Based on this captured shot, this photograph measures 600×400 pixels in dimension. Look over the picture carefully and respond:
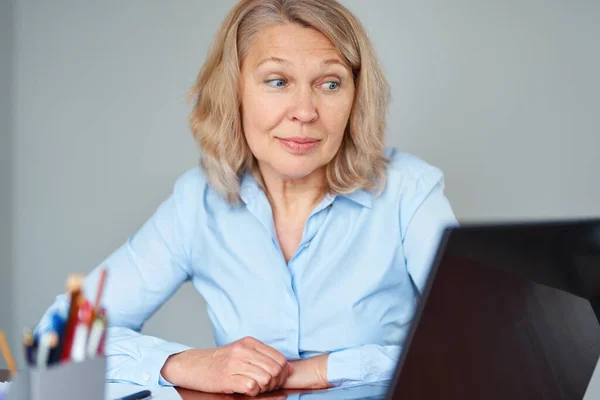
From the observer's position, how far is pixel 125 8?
2.68m

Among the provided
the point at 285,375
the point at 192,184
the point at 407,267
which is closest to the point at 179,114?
the point at 192,184

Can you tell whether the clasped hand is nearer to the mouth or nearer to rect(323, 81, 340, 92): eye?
the mouth

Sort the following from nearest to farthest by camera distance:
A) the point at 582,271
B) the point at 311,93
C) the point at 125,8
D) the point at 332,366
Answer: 1. the point at 582,271
2. the point at 332,366
3. the point at 311,93
4. the point at 125,8

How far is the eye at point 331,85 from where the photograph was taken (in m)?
1.53

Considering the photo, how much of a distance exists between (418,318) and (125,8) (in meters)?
2.32

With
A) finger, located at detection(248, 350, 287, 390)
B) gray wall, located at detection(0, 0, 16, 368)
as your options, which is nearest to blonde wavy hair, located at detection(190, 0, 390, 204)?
finger, located at detection(248, 350, 287, 390)

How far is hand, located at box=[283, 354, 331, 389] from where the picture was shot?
1.25 metres

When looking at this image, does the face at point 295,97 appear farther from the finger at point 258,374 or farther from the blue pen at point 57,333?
the blue pen at point 57,333

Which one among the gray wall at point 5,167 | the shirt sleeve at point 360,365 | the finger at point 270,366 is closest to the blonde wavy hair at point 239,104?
the shirt sleeve at point 360,365

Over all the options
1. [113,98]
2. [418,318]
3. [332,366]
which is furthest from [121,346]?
[113,98]

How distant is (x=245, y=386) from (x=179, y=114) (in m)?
1.69

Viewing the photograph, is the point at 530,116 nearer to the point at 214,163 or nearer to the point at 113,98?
the point at 214,163

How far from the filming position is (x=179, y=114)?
2686mm

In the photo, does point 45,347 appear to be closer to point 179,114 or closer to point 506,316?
point 506,316
